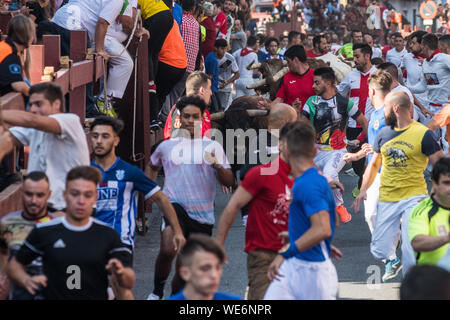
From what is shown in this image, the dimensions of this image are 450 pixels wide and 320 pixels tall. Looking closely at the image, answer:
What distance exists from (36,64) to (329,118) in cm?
430

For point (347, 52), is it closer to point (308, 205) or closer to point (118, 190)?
point (118, 190)

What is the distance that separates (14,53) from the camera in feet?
24.0

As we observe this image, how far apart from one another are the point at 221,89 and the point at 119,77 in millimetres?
8712

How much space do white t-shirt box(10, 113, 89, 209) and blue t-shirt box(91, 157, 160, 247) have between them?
2.49 ft

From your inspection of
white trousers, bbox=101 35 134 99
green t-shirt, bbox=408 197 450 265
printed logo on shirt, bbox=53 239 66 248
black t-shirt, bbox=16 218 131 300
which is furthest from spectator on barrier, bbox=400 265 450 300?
white trousers, bbox=101 35 134 99

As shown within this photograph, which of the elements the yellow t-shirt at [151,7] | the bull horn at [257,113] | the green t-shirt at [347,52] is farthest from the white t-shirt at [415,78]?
the bull horn at [257,113]

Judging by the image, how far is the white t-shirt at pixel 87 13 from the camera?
9516 mm

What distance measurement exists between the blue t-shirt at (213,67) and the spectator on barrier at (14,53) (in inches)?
401

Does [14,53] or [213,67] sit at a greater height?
[213,67]

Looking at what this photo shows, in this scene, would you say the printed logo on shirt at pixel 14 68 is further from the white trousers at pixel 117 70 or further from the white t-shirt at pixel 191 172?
the white trousers at pixel 117 70

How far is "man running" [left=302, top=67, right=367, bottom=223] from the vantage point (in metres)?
10.9

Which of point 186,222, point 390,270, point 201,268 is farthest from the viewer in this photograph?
point 390,270

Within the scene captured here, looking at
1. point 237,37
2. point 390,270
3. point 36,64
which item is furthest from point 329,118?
point 237,37

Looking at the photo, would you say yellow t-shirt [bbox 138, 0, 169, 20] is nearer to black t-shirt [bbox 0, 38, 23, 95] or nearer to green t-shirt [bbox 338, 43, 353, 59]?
black t-shirt [bbox 0, 38, 23, 95]
